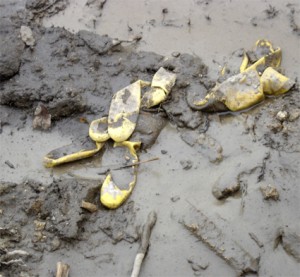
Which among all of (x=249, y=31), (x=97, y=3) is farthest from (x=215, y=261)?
(x=97, y=3)

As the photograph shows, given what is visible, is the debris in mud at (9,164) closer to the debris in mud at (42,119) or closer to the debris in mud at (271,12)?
the debris in mud at (42,119)

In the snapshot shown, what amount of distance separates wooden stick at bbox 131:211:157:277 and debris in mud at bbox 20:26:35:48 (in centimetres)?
234

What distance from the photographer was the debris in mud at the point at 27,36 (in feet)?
17.4

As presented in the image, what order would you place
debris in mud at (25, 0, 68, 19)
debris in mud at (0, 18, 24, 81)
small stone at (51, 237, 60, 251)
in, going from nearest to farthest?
small stone at (51, 237, 60, 251) < debris in mud at (0, 18, 24, 81) < debris in mud at (25, 0, 68, 19)

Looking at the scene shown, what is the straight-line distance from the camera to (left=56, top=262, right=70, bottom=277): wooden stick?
13.2 ft

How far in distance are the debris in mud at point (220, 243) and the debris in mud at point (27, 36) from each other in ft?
8.35

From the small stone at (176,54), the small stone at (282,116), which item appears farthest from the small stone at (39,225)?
the small stone at (282,116)

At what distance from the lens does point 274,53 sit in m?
5.07

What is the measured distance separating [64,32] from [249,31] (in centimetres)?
205

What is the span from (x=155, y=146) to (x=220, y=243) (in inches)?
45.5

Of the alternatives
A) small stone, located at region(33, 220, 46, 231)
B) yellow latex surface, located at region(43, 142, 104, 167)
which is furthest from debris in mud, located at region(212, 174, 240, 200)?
small stone, located at region(33, 220, 46, 231)

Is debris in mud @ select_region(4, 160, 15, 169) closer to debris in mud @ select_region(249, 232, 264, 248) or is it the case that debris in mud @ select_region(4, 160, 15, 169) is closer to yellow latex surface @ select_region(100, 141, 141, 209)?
yellow latex surface @ select_region(100, 141, 141, 209)

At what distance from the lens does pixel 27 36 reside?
210 inches

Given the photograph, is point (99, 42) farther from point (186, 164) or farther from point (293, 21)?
point (293, 21)
